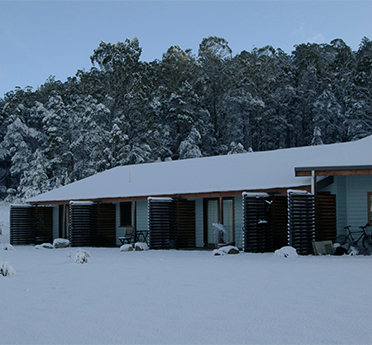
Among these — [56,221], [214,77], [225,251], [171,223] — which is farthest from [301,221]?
[214,77]

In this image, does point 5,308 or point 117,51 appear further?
point 117,51

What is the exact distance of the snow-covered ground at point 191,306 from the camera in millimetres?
5078

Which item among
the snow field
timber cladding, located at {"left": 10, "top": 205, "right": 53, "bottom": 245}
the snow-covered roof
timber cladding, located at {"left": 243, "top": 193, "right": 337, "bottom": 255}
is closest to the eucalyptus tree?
the snow-covered roof

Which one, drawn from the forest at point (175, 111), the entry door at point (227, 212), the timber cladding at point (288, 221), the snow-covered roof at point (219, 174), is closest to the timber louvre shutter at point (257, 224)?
the timber cladding at point (288, 221)

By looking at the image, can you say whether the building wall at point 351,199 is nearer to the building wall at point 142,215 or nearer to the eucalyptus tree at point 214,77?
the building wall at point 142,215

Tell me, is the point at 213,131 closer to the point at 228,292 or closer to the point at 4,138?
the point at 4,138

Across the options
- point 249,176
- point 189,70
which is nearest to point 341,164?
point 249,176

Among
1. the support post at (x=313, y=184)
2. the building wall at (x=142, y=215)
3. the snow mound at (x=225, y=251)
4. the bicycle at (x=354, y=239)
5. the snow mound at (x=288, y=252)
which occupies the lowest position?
the snow mound at (x=225, y=251)

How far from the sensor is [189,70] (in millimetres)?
43281

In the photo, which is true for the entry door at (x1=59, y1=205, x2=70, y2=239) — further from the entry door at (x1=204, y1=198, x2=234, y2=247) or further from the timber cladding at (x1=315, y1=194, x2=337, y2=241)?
the timber cladding at (x1=315, y1=194, x2=337, y2=241)

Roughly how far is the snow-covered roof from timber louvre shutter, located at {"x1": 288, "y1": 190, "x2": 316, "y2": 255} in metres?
0.98

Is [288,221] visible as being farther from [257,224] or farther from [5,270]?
[5,270]

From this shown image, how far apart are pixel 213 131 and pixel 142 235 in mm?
22553

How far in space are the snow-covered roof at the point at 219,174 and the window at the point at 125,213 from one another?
2.83 ft
